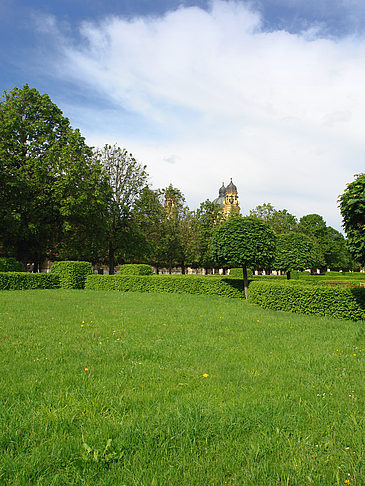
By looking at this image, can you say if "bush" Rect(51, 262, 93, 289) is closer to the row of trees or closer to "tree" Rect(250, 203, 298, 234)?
the row of trees

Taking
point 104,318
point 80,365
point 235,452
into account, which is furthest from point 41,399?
point 104,318

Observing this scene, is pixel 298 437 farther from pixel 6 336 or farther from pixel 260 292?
pixel 260 292

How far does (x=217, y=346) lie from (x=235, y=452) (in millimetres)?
3409

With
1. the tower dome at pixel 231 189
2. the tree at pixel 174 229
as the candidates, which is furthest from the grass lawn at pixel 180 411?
the tower dome at pixel 231 189

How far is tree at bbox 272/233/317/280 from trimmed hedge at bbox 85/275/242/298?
8.49 metres

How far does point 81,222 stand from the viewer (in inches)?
1046

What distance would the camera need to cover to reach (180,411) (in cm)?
339

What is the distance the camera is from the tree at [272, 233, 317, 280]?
24875 mm

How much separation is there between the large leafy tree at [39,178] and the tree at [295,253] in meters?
15.2

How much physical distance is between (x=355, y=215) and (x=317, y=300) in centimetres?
365

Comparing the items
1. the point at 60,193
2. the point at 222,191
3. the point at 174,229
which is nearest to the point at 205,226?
the point at 174,229

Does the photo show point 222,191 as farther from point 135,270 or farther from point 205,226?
point 135,270

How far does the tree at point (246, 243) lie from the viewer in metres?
16.1

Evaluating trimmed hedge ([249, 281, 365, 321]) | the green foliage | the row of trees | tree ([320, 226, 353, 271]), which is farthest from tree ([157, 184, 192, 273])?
tree ([320, 226, 353, 271])
